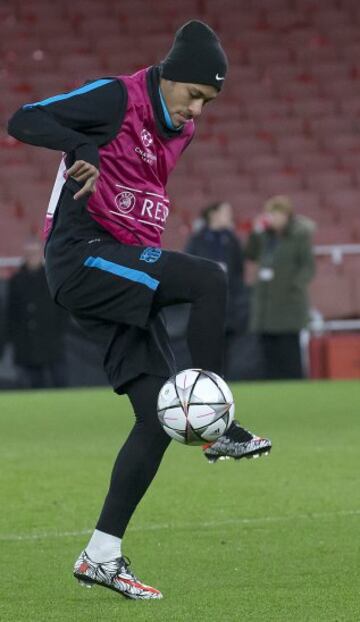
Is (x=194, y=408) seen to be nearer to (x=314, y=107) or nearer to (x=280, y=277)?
(x=280, y=277)

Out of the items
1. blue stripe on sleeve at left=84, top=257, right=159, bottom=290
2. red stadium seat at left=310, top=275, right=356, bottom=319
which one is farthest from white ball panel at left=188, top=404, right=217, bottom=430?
red stadium seat at left=310, top=275, right=356, bottom=319

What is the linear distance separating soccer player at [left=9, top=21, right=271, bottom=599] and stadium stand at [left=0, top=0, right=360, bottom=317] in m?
13.4

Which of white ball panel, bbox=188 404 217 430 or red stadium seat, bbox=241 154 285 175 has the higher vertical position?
red stadium seat, bbox=241 154 285 175

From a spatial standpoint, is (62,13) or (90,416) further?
(62,13)

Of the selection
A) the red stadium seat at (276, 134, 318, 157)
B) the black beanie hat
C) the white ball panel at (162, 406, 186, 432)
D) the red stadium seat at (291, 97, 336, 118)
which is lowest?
the white ball panel at (162, 406, 186, 432)

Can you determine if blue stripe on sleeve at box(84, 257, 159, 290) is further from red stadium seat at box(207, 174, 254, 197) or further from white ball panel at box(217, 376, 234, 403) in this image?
red stadium seat at box(207, 174, 254, 197)

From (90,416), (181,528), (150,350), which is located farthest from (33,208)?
(150,350)

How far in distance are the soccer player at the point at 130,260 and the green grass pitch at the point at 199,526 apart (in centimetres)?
31

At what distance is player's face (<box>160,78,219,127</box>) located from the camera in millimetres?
5130

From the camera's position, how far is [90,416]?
41.5 feet

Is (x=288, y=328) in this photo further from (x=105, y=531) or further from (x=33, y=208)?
(x=105, y=531)

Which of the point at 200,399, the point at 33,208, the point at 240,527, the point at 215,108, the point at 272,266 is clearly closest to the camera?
the point at 200,399

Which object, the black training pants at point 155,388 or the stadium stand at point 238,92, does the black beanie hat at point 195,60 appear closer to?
the black training pants at point 155,388

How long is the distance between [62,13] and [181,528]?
61.4 feet
